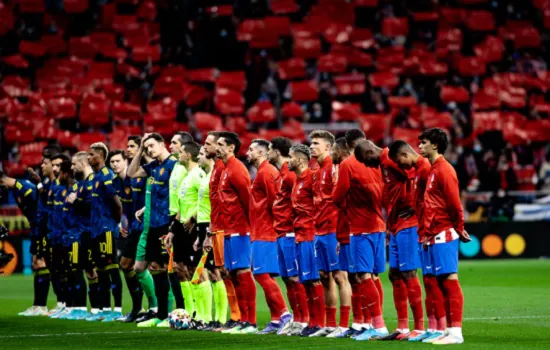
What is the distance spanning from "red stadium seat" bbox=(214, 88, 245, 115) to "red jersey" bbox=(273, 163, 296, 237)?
901 inches

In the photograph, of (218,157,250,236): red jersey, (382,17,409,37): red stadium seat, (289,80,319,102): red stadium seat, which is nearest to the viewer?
(218,157,250,236): red jersey

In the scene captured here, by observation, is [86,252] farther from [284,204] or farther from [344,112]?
[344,112]

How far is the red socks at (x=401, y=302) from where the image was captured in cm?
1189

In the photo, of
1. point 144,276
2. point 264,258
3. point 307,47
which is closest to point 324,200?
point 264,258

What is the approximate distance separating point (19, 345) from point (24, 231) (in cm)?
1596

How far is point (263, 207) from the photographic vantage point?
13.3m

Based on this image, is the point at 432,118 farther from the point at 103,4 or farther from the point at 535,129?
the point at 103,4

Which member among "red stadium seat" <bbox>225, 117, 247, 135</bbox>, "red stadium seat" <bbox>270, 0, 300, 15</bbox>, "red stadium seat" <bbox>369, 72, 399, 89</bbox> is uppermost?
"red stadium seat" <bbox>270, 0, 300, 15</bbox>

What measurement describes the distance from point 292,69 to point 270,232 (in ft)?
79.2

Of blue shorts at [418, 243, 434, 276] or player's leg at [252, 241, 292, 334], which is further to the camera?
player's leg at [252, 241, 292, 334]

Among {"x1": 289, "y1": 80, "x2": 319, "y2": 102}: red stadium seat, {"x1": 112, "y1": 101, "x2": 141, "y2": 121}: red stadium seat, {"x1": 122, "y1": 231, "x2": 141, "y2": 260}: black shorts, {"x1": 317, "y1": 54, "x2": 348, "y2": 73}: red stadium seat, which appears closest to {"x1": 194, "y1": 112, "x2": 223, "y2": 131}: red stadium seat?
{"x1": 112, "y1": 101, "x2": 141, "y2": 121}: red stadium seat

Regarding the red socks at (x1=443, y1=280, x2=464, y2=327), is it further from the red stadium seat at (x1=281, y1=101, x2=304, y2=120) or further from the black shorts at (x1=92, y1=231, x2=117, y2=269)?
the red stadium seat at (x1=281, y1=101, x2=304, y2=120)

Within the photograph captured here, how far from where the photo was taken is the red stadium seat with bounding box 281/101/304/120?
35656 millimetres

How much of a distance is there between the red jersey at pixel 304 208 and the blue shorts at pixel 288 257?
19cm
